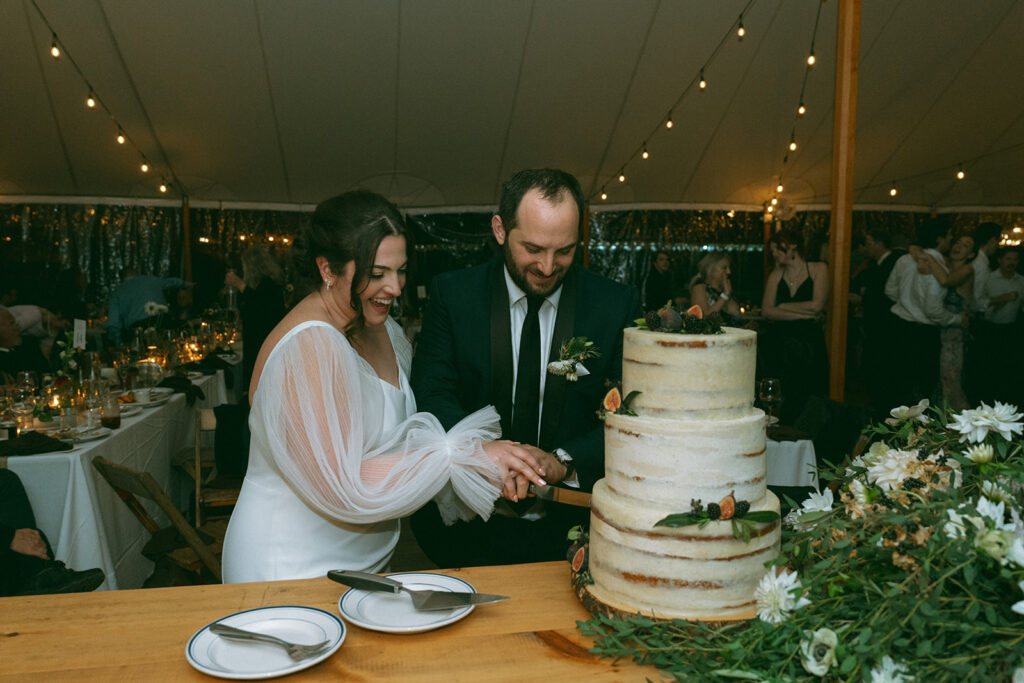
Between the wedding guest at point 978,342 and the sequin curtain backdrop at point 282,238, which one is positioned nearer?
the wedding guest at point 978,342

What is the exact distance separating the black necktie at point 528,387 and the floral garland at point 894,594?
41.1 inches

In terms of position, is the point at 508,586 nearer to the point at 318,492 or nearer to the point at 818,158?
the point at 318,492

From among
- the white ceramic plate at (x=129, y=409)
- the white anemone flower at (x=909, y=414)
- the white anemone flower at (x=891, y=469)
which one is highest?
the white anemone flower at (x=909, y=414)

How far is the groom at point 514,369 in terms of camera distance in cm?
230

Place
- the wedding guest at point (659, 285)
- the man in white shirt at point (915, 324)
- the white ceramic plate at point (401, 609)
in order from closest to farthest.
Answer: the white ceramic plate at point (401, 609) → the man in white shirt at point (915, 324) → the wedding guest at point (659, 285)

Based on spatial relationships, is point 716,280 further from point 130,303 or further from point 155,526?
point 130,303

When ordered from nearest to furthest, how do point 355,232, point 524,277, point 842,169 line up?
point 355,232, point 524,277, point 842,169

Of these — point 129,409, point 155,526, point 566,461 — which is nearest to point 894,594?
point 566,461

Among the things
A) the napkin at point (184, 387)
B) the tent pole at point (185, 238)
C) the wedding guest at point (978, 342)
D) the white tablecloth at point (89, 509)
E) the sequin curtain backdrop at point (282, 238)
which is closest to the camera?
the white tablecloth at point (89, 509)

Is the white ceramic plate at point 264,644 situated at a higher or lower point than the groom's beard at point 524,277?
lower

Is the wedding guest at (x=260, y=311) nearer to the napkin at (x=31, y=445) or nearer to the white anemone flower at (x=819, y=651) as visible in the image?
the napkin at (x=31, y=445)

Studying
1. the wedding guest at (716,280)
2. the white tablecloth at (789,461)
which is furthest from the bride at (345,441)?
the wedding guest at (716,280)

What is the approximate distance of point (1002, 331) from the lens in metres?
7.59

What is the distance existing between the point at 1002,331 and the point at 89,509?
8.25m
